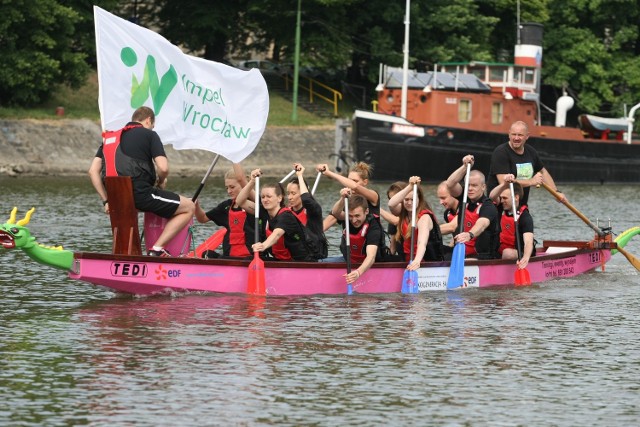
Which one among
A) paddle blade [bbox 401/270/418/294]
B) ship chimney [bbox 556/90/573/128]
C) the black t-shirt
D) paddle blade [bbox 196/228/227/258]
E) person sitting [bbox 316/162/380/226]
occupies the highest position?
ship chimney [bbox 556/90/573/128]

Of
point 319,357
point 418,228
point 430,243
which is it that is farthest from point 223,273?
point 319,357

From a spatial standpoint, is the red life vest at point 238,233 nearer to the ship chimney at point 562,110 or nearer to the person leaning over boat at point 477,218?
the person leaning over boat at point 477,218

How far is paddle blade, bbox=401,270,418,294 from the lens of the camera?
63.2 feet

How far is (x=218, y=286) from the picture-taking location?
59.8 ft

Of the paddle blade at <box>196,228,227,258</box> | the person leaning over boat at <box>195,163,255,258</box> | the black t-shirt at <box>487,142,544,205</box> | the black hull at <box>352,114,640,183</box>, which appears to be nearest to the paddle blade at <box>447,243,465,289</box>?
the black t-shirt at <box>487,142,544,205</box>

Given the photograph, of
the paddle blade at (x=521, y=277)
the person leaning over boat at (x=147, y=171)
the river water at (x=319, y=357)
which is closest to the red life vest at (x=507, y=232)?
the paddle blade at (x=521, y=277)

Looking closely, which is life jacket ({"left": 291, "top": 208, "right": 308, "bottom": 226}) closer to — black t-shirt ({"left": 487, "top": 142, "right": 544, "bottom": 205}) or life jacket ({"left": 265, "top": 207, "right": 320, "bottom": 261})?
life jacket ({"left": 265, "top": 207, "right": 320, "bottom": 261})

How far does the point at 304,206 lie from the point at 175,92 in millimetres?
2096

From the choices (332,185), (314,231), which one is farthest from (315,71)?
(314,231)

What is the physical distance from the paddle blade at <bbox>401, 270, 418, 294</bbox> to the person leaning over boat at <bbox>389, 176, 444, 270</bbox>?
0.11m

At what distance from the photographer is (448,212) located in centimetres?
2070

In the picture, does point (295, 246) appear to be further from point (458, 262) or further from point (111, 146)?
point (111, 146)

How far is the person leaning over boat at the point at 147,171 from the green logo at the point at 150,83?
26.5 inches

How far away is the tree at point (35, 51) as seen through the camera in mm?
50344
